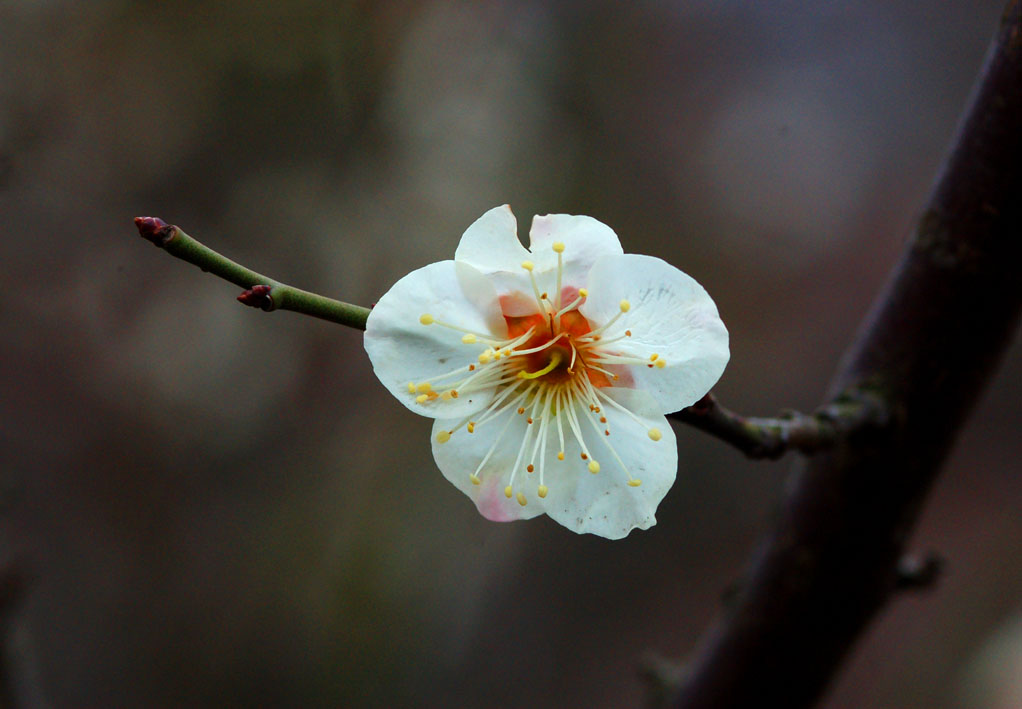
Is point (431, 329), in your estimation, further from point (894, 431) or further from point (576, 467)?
point (894, 431)

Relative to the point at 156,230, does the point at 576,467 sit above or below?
below

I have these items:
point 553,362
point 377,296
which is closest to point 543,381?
point 553,362

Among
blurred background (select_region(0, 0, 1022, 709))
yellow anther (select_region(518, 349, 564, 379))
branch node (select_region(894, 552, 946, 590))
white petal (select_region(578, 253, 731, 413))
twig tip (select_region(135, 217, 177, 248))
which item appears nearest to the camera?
twig tip (select_region(135, 217, 177, 248))

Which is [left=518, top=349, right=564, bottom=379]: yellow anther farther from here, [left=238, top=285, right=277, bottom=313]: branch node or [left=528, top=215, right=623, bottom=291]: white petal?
[left=238, top=285, right=277, bottom=313]: branch node

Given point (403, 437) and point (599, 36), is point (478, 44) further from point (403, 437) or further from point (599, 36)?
point (403, 437)

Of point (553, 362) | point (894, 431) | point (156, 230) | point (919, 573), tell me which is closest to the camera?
point (156, 230)

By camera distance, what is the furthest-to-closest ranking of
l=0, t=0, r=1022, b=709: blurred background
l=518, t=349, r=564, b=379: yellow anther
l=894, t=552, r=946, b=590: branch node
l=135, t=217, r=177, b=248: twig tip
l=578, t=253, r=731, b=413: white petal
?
l=0, t=0, r=1022, b=709: blurred background → l=894, t=552, r=946, b=590: branch node → l=518, t=349, r=564, b=379: yellow anther → l=578, t=253, r=731, b=413: white petal → l=135, t=217, r=177, b=248: twig tip

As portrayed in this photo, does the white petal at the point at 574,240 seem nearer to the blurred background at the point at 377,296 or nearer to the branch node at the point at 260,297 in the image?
the branch node at the point at 260,297

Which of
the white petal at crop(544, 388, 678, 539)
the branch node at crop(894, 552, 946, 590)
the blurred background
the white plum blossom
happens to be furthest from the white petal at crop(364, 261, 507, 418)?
the blurred background
